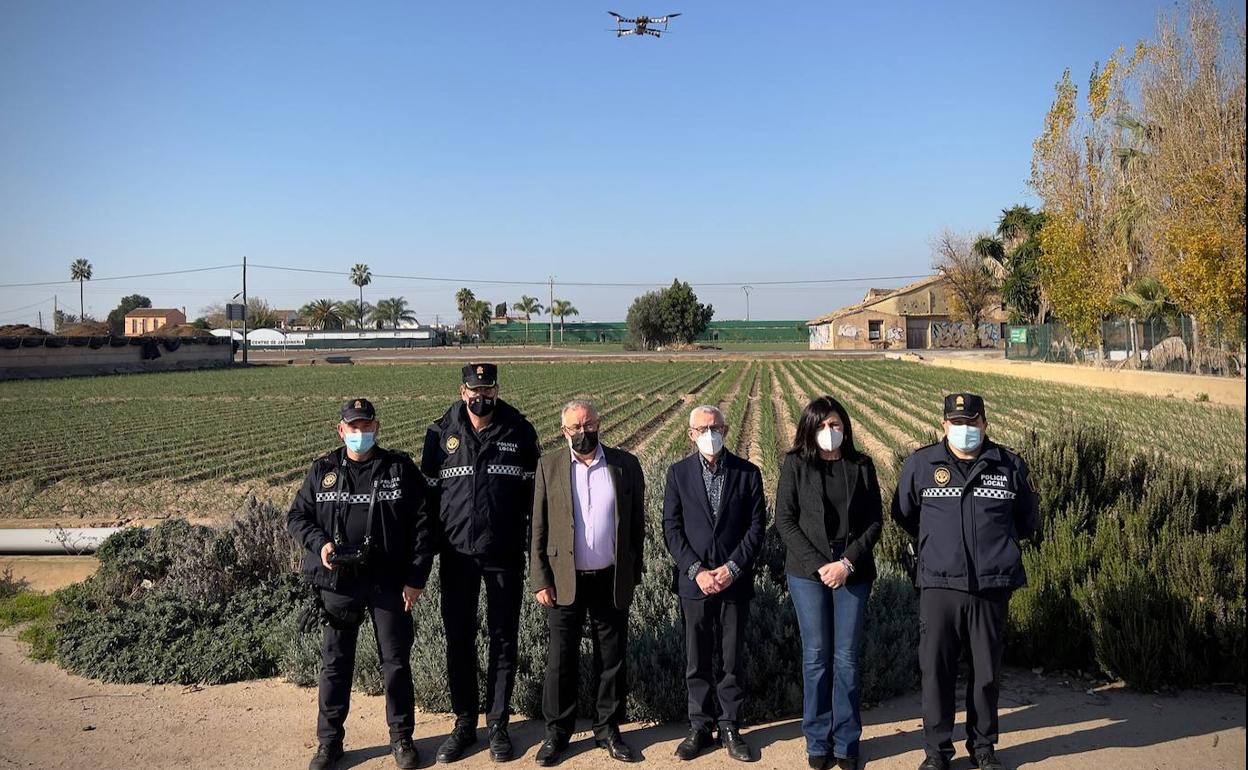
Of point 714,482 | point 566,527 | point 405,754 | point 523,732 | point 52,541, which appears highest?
point 714,482

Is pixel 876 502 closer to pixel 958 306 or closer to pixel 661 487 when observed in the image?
pixel 661 487

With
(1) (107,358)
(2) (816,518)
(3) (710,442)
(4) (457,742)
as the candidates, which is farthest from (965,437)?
(1) (107,358)

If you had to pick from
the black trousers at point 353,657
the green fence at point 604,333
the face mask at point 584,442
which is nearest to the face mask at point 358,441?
the black trousers at point 353,657

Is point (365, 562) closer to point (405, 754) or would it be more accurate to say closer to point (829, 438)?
point (405, 754)

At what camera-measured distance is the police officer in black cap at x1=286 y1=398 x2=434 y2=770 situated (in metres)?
4.59

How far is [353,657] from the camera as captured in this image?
468 centimetres

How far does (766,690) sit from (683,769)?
0.95 m

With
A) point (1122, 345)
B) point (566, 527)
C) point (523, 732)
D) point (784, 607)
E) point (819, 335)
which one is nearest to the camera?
point (566, 527)

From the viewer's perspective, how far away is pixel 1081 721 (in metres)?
4.84

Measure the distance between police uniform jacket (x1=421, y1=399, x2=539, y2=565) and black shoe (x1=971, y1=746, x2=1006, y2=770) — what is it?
2.47m

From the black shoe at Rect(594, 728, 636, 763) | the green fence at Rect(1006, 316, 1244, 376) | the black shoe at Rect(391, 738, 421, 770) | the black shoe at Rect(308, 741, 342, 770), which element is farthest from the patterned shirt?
the green fence at Rect(1006, 316, 1244, 376)

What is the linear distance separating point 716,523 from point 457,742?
1.77 meters

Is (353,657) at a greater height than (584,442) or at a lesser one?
lesser

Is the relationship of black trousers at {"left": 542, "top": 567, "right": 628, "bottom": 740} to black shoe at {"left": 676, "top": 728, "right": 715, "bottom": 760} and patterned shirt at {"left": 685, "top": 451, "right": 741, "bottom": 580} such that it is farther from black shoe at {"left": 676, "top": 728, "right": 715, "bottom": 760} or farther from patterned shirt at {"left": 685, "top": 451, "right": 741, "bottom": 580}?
patterned shirt at {"left": 685, "top": 451, "right": 741, "bottom": 580}
